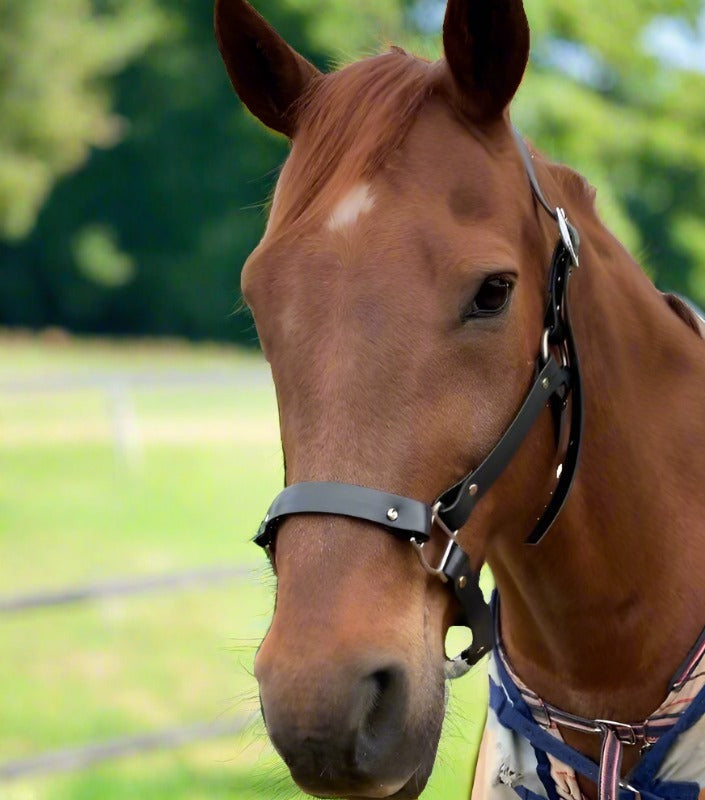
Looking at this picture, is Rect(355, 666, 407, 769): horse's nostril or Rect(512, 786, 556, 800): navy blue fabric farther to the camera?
Rect(512, 786, 556, 800): navy blue fabric

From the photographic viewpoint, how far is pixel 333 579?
1.76m

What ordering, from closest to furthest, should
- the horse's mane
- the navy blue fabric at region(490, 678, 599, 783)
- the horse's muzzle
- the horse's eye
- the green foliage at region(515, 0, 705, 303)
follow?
1. the horse's muzzle
2. the horse's eye
3. the horse's mane
4. the navy blue fabric at region(490, 678, 599, 783)
5. the green foliage at region(515, 0, 705, 303)

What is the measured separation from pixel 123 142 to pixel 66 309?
6.21 metres

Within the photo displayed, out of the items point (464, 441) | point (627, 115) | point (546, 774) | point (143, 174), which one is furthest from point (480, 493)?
point (143, 174)

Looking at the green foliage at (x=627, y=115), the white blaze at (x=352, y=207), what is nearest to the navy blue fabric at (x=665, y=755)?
the white blaze at (x=352, y=207)

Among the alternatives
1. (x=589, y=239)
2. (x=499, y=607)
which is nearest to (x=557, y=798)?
(x=499, y=607)

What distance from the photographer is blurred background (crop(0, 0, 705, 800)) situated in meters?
6.18

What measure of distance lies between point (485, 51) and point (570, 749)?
1.49 m

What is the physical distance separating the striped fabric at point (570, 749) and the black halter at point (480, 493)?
0.39 m

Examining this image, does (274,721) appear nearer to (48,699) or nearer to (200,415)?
→ (48,699)

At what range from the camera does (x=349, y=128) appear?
83.3 inches

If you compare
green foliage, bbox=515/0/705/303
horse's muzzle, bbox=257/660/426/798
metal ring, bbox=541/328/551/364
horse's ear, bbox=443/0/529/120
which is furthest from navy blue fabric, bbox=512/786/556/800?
green foliage, bbox=515/0/705/303

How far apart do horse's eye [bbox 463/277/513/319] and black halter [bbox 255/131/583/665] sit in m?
0.19

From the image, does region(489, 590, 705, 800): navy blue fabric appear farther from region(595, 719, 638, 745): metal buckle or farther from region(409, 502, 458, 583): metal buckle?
region(409, 502, 458, 583): metal buckle
